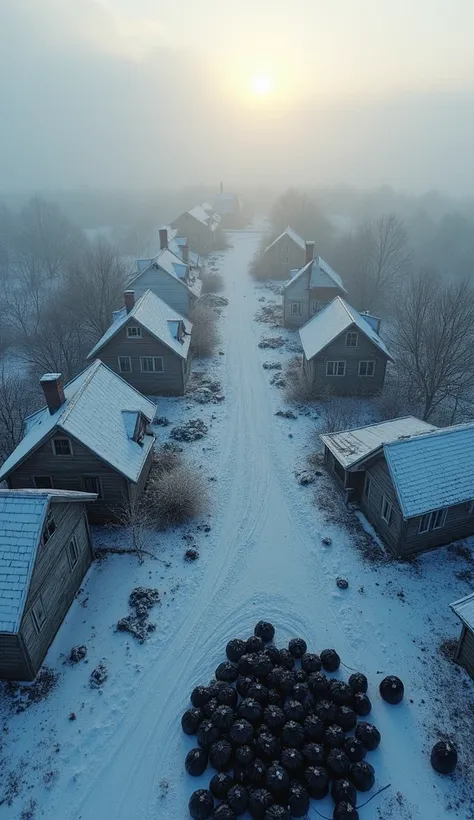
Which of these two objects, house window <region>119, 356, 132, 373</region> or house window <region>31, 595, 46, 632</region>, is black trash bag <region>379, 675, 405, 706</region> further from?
house window <region>119, 356, 132, 373</region>

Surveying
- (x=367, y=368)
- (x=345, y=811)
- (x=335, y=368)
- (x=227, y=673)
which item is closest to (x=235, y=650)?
(x=227, y=673)

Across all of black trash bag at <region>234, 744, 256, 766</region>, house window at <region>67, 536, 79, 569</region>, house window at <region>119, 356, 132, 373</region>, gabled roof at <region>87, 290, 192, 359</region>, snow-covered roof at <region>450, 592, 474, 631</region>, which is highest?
gabled roof at <region>87, 290, 192, 359</region>

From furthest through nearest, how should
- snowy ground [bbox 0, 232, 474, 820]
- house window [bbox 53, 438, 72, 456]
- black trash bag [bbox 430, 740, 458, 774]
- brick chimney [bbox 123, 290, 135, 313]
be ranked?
brick chimney [bbox 123, 290, 135, 313]
house window [bbox 53, 438, 72, 456]
black trash bag [bbox 430, 740, 458, 774]
snowy ground [bbox 0, 232, 474, 820]

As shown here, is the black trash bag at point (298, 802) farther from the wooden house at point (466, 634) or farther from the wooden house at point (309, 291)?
the wooden house at point (309, 291)

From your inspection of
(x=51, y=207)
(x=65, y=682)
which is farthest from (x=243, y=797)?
(x=51, y=207)

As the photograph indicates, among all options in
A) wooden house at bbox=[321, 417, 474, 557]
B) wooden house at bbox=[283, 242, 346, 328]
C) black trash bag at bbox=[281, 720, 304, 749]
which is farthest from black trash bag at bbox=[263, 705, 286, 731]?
wooden house at bbox=[283, 242, 346, 328]

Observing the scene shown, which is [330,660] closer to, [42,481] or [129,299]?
[42,481]

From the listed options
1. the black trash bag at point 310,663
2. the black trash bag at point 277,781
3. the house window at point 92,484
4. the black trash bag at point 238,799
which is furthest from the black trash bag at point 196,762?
the house window at point 92,484
